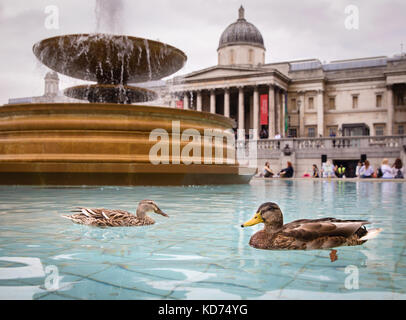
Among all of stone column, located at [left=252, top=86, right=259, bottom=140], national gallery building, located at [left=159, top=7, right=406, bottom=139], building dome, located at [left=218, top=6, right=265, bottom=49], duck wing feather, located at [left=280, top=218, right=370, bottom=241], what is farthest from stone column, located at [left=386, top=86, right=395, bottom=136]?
duck wing feather, located at [left=280, top=218, right=370, bottom=241]

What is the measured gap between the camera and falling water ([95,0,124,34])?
13.0 m

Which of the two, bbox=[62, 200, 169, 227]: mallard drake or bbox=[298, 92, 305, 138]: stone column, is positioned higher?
bbox=[298, 92, 305, 138]: stone column

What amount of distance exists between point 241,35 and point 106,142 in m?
52.4

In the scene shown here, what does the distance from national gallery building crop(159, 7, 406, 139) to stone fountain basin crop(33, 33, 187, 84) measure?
122 ft

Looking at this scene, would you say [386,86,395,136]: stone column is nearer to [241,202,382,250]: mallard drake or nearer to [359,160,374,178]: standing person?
[359,160,374,178]: standing person

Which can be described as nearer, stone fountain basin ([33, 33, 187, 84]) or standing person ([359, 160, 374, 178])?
stone fountain basin ([33, 33, 187, 84])

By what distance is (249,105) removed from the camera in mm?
58406

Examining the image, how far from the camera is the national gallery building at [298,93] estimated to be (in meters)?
51.9

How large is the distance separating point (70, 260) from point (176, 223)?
1.76 m

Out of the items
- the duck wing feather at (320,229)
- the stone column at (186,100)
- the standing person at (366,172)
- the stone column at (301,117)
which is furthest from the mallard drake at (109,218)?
the stone column at (186,100)

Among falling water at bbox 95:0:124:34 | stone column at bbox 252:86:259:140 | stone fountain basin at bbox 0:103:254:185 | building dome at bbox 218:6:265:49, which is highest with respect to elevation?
building dome at bbox 218:6:265:49

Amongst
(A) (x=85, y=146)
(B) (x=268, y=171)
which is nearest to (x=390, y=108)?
(B) (x=268, y=171)

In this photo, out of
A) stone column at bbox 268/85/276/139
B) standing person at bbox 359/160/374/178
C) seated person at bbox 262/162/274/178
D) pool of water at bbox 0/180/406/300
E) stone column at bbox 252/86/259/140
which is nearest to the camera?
pool of water at bbox 0/180/406/300

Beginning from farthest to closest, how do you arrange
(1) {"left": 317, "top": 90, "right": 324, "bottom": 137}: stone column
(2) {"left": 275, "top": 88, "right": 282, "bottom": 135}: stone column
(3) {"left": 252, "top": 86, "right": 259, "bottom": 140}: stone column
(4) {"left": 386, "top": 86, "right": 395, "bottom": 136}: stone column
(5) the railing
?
(1) {"left": 317, "top": 90, "right": 324, "bottom": 137}: stone column < (2) {"left": 275, "top": 88, "right": 282, "bottom": 135}: stone column < (3) {"left": 252, "top": 86, "right": 259, "bottom": 140}: stone column < (4) {"left": 386, "top": 86, "right": 395, "bottom": 136}: stone column < (5) the railing
